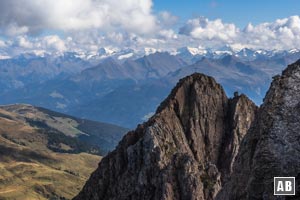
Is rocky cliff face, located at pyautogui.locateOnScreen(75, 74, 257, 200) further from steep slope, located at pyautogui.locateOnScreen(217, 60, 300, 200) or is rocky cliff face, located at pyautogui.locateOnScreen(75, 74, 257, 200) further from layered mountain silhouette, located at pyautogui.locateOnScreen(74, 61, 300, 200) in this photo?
steep slope, located at pyautogui.locateOnScreen(217, 60, 300, 200)

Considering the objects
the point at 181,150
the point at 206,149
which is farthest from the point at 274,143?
the point at 206,149

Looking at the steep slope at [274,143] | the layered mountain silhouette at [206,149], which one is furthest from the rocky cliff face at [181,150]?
the steep slope at [274,143]

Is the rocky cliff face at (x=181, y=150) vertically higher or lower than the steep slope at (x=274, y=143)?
higher

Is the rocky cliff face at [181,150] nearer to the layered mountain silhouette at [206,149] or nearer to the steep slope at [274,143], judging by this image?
the layered mountain silhouette at [206,149]

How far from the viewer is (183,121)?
383 feet

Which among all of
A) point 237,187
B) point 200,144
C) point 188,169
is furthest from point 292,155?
point 200,144

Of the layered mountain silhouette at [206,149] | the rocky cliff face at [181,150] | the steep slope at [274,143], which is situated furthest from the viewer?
the rocky cliff face at [181,150]

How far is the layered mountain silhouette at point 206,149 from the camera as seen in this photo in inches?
1234

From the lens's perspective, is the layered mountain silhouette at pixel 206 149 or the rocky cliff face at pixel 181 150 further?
the rocky cliff face at pixel 181 150

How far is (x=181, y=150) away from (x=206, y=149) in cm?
1232

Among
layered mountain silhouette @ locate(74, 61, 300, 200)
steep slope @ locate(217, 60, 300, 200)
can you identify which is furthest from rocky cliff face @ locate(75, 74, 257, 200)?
steep slope @ locate(217, 60, 300, 200)

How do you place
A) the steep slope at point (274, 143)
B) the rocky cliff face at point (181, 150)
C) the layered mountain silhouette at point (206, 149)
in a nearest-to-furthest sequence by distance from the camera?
the steep slope at point (274, 143), the layered mountain silhouette at point (206, 149), the rocky cliff face at point (181, 150)

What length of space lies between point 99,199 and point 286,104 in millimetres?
77200

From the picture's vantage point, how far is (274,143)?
30953mm
